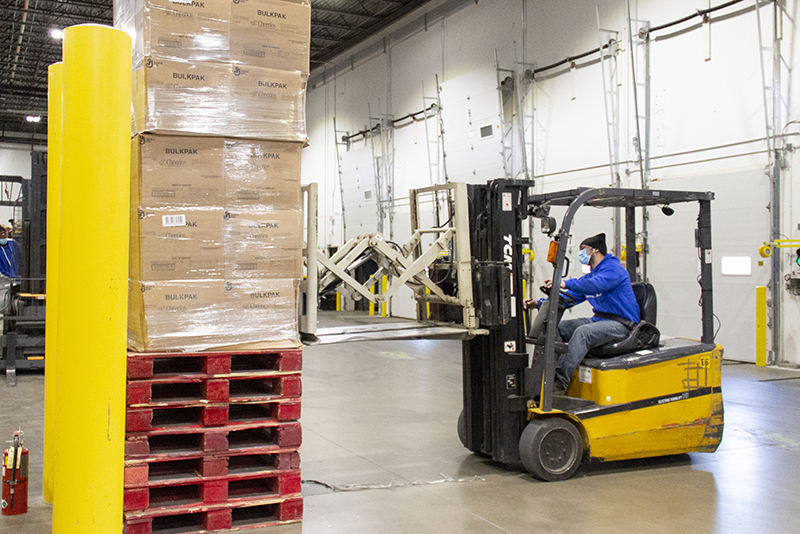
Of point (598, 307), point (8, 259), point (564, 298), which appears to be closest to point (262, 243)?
point (564, 298)

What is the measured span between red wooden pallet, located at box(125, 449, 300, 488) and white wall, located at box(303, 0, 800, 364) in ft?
26.9

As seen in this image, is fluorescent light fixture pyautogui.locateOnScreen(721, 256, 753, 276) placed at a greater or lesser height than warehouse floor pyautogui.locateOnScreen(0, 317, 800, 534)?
greater

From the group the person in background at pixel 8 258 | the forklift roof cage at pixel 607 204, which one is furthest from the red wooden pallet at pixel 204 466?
the person in background at pixel 8 258

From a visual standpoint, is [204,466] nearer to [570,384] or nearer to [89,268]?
[89,268]

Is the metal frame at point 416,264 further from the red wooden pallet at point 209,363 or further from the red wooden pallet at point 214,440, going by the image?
the red wooden pallet at point 214,440

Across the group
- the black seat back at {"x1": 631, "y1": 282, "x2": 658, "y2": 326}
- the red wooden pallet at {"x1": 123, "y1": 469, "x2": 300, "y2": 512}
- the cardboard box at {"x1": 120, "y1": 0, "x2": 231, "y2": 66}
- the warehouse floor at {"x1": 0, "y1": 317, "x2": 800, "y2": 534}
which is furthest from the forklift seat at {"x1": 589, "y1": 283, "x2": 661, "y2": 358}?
the cardboard box at {"x1": 120, "y1": 0, "x2": 231, "y2": 66}

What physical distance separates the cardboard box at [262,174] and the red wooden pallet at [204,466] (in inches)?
58.9

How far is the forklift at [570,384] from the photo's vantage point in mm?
5176

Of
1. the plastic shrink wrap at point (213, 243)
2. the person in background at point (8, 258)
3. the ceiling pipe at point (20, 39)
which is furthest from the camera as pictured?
the ceiling pipe at point (20, 39)

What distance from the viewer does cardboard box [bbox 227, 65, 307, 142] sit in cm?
417

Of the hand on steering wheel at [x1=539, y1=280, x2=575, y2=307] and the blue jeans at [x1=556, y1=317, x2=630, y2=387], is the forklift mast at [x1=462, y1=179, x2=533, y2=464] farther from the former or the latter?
the blue jeans at [x1=556, y1=317, x2=630, y2=387]

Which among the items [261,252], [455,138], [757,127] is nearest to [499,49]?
[455,138]

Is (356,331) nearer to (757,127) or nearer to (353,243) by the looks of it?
(353,243)

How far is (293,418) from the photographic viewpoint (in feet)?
14.1
